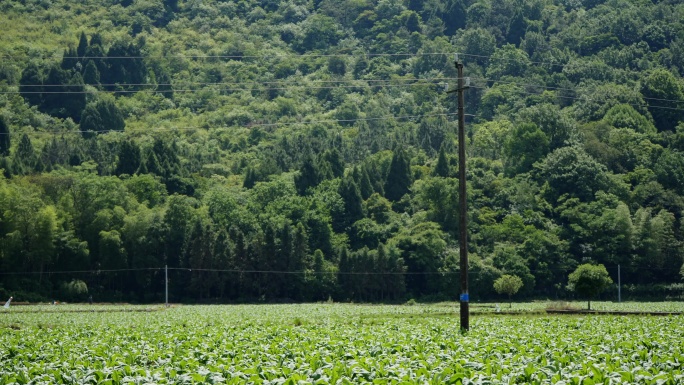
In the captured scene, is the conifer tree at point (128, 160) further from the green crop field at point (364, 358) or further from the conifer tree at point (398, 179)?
the green crop field at point (364, 358)

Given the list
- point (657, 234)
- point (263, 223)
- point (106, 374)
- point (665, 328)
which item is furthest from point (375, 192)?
point (106, 374)

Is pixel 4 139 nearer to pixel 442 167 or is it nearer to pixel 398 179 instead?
pixel 398 179

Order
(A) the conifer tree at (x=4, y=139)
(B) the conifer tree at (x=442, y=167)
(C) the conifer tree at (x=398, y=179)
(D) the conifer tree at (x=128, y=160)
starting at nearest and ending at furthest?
(C) the conifer tree at (x=398, y=179), (B) the conifer tree at (x=442, y=167), (D) the conifer tree at (x=128, y=160), (A) the conifer tree at (x=4, y=139)

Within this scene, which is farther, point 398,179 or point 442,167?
point 398,179

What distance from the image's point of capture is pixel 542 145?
550 feet

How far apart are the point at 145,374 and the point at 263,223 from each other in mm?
111755

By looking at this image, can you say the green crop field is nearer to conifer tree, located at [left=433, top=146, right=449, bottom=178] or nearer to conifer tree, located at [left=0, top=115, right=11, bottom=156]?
conifer tree, located at [left=433, top=146, right=449, bottom=178]

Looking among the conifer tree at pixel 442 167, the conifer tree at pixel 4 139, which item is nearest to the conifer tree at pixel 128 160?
the conifer tree at pixel 4 139

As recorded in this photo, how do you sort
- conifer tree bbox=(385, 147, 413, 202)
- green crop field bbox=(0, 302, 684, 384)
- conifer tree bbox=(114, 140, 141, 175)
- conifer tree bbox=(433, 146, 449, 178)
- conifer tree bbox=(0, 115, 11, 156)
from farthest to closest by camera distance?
conifer tree bbox=(0, 115, 11, 156), conifer tree bbox=(114, 140, 141, 175), conifer tree bbox=(433, 146, 449, 178), conifer tree bbox=(385, 147, 413, 202), green crop field bbox=(0, 302, 684, 384)

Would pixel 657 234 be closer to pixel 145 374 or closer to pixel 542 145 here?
pixel 542 145

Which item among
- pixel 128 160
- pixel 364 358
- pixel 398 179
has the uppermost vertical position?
pixel 128 160

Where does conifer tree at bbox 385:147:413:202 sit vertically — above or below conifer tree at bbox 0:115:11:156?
below

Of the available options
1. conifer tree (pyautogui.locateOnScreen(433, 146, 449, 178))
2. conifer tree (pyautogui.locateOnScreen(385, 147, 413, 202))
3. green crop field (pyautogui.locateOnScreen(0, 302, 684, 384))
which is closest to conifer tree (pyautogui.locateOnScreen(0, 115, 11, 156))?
conifer tree (pyautogui.locateOnScreen(385, 147, 413, 202))

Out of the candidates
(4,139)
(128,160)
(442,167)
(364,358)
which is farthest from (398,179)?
(364,358)
